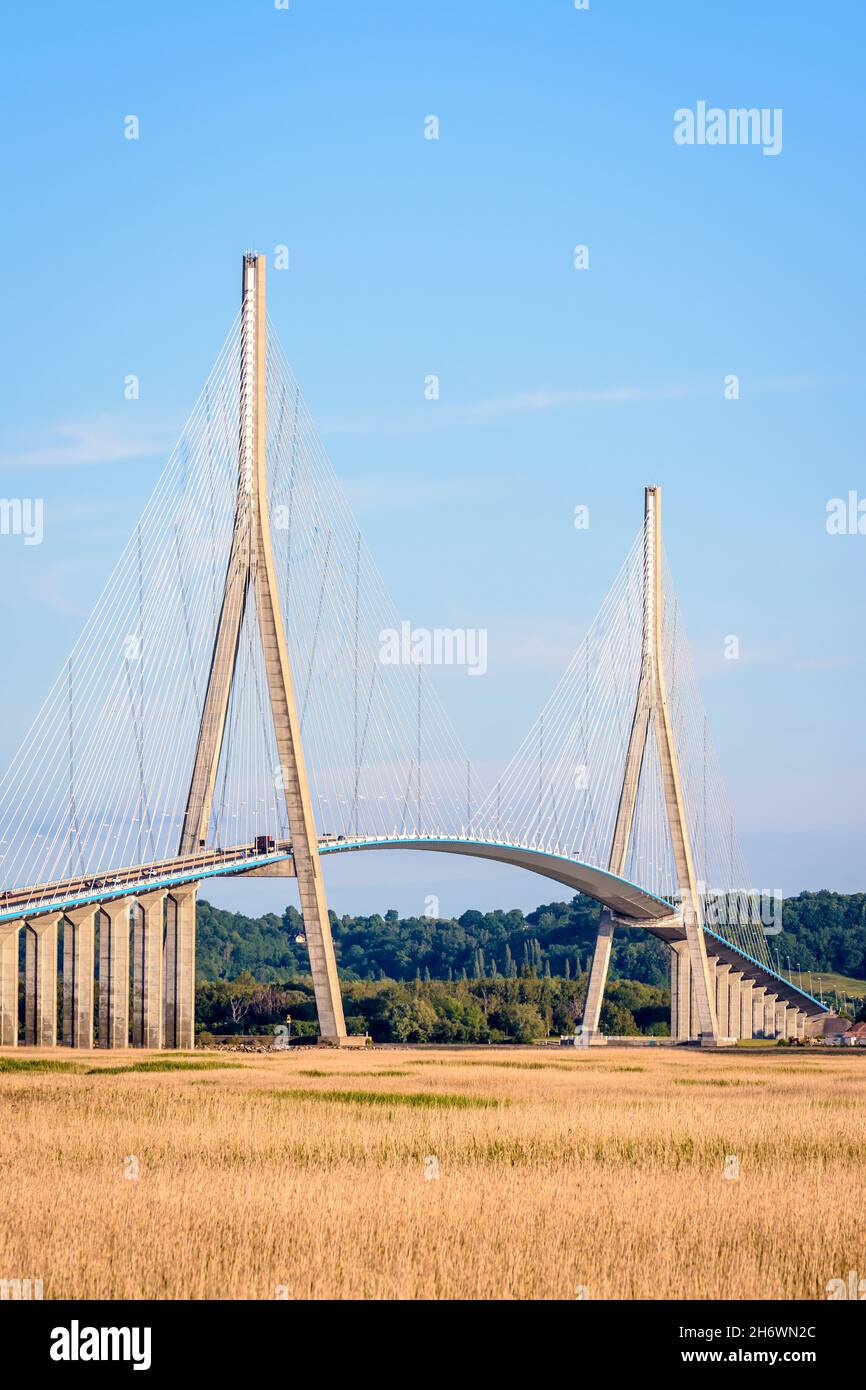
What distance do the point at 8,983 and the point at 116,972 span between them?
15.7 feet

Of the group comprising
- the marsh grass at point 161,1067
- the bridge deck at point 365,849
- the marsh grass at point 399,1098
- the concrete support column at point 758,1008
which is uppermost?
the bridge deck at point 365,849

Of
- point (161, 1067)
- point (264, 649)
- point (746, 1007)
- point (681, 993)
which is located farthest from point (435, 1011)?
point (161, 1067)

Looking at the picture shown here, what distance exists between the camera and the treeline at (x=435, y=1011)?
12900 cm

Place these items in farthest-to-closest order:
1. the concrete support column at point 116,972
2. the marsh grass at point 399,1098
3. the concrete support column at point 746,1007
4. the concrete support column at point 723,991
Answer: the concrete support column at point 746,1007 → the concrete support column at point 723,991 → the concrete support column at point 116,972 → the marsh grass at point 399,1098

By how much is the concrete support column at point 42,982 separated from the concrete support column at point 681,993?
53.3 m

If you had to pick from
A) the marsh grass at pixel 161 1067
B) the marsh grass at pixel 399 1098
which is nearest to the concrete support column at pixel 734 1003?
the marsh grass at pixel 161 1067

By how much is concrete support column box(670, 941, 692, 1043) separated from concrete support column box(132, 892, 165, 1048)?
50214mm

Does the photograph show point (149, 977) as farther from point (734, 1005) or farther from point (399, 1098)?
point (734, 1005)

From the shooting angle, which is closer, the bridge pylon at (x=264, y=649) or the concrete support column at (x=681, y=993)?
the bridge pylon at (x=264, y=649)

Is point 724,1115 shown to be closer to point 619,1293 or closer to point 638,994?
point 619,1293

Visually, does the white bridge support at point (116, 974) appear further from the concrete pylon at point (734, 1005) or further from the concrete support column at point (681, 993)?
the concrete pylon at point (734, 1005)

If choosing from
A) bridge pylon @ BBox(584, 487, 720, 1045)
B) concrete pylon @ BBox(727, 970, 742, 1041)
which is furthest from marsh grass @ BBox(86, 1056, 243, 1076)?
concrete pylon @ BBox(727, 970, 742, 1041)
